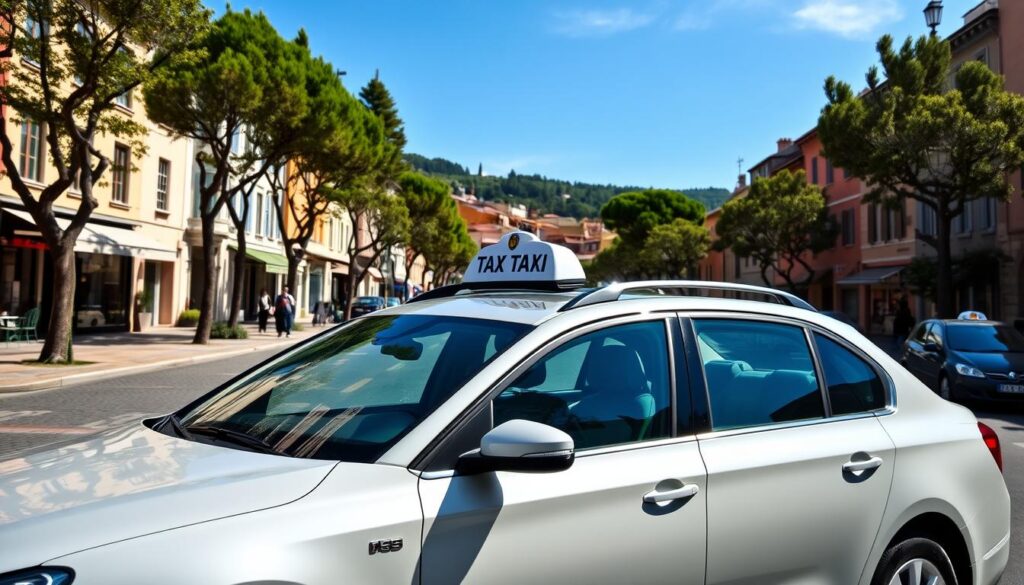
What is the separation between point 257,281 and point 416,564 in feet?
134

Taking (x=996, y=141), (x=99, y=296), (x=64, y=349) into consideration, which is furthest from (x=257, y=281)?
(x=996, y=141)

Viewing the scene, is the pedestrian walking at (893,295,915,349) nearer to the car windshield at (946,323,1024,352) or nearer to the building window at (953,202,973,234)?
the car windshield at (946,323,1024,352)

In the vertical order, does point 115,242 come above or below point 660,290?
above

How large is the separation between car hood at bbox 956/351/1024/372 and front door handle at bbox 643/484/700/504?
11.7m

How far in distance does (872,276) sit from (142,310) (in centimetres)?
3043

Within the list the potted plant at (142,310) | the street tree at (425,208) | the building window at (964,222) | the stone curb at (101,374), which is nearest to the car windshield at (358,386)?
the stone curb at (101,374)

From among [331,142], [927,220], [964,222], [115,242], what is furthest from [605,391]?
[927,220]

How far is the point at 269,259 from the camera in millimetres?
38500

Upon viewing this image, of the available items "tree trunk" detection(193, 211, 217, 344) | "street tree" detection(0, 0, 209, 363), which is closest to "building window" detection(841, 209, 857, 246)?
"tree trunk" detection(193, 211, 217, 344)

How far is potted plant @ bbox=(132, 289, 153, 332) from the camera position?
28.2 meters

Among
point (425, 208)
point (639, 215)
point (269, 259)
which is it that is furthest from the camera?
point (639, 215)

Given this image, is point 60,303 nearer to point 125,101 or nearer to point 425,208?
point 125,101

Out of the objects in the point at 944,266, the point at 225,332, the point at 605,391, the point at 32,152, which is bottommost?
the point at 225,332

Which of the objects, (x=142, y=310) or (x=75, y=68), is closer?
(x=75, y=68)
